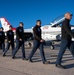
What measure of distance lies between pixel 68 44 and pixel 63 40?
245 mm

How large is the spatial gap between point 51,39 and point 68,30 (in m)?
19.9

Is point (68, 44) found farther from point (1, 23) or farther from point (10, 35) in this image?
point (1, 23)

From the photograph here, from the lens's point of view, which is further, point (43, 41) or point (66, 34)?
point (43, 41)

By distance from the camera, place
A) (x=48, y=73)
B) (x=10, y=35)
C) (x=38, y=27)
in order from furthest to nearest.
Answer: (x=10, y=35) < (x=38, y=27) < (x=48, y=73)

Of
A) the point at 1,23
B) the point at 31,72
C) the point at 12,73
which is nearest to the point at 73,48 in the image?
the point at 31,72

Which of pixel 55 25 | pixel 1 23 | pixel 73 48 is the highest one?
pixel 1 23

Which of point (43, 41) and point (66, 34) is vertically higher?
point (66, 34)

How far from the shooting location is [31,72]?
7684 mm

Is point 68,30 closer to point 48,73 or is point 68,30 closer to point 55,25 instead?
point 48,73

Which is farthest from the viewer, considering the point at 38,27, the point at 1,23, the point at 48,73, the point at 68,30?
the point at 1,23

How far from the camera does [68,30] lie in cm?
809

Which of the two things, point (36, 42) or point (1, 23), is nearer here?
point (36, 42)

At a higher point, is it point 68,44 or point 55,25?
point 55,25

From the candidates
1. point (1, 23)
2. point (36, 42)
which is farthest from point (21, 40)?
point (1, 23)
